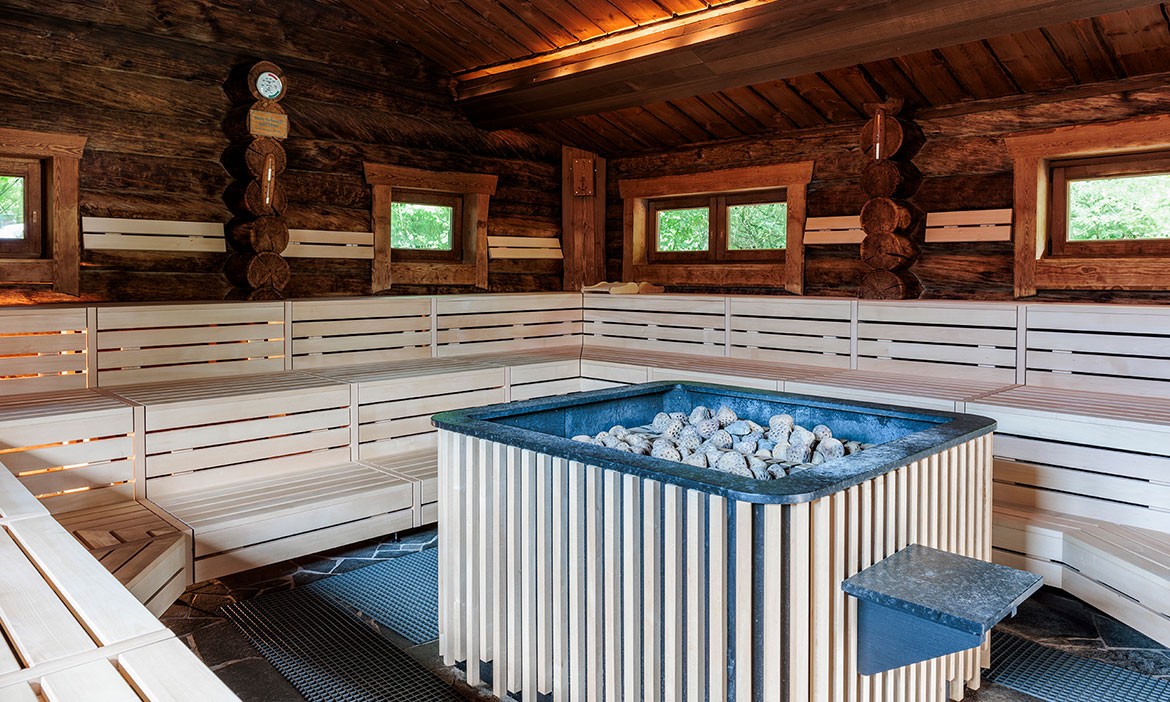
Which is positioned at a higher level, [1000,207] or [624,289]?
[1000,207]

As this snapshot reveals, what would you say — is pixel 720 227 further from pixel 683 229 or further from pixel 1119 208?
pixel 1119 208

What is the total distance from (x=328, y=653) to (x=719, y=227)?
499 centimetres

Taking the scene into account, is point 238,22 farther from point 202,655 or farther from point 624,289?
point 202,655

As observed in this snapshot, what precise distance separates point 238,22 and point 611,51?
263 centimetres

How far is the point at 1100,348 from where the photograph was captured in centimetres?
471

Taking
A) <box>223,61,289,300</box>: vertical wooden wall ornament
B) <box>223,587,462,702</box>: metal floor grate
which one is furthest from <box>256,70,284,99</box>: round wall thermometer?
<box>223,587,462,702</box>: metal floor grate

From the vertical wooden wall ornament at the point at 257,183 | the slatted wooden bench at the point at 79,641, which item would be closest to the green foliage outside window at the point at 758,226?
the vertical wooden wall ornament at the point at 257,183

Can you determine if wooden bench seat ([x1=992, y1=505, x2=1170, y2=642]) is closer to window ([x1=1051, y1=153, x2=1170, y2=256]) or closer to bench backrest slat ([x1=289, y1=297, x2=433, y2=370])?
window ([x1=1051, y1=153, x2=1170, y2=256])

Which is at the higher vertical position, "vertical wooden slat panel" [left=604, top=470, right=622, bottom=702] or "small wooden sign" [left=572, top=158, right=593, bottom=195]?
"small wooden sign" [left=572, top=158, right=593, bottom=195]

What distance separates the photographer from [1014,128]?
219 inches

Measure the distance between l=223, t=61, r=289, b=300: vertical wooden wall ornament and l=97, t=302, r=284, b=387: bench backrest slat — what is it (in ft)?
1.43

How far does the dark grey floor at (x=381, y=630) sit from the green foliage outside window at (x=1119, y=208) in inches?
98.1

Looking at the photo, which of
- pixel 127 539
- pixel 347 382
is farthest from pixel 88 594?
pixel 347 382

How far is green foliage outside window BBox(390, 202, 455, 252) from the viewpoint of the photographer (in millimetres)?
7066
